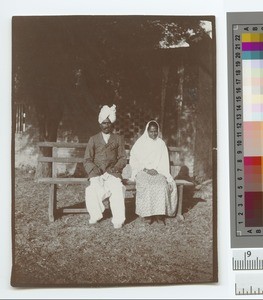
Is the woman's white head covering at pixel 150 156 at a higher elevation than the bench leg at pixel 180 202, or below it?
higher

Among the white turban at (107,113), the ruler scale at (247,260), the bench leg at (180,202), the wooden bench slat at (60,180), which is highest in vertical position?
the white turban at (107,113)

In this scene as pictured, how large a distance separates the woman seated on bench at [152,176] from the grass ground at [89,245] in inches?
1.2

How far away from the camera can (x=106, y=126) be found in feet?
3.49

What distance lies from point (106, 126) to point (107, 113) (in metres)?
0.04

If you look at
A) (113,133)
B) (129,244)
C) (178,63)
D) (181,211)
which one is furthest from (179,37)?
(129,244)

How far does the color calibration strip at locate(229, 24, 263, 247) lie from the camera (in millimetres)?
1070

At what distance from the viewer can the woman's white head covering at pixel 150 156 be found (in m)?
1.07

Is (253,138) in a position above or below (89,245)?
above

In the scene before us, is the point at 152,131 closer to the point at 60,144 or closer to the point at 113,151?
the point at 113,151

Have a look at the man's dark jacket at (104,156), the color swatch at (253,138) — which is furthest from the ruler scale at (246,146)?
the man's dark jacket at (104,156)

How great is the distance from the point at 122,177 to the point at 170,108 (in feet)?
0.78

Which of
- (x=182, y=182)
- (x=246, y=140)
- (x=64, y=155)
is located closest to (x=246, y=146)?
(x=246, y=140)

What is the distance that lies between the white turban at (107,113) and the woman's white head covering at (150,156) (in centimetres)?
10

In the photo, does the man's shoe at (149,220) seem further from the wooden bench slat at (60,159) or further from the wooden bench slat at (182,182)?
the wooden bench slat at (60,159)
